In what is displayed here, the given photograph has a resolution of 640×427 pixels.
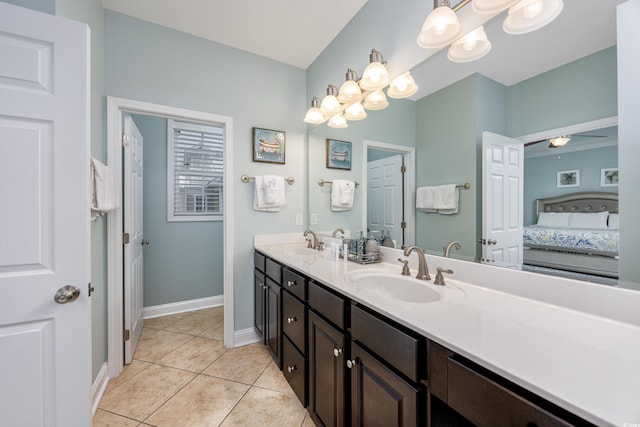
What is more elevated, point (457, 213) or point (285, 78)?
point (285, 78)

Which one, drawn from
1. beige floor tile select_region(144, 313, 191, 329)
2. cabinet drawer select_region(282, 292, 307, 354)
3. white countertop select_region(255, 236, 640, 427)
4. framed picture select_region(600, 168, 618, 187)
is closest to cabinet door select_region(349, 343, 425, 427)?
white countertop select_region(255, 236, 640, 427)

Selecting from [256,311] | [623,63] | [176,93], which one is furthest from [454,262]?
[176,93]

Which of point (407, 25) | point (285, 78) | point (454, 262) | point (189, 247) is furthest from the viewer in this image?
point (189, 247)

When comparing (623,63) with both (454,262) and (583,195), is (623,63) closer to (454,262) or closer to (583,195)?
(583,195)

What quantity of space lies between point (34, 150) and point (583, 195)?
6.57 ft

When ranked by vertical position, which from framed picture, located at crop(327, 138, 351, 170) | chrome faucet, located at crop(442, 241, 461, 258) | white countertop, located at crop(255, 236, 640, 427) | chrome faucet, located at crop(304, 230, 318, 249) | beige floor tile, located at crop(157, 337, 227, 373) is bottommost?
beige floor tile, located at crop(157, 337, 227, 373)

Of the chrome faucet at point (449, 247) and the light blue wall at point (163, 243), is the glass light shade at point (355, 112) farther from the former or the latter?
the light blue wall at point (163, 243)

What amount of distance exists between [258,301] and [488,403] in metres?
1.93

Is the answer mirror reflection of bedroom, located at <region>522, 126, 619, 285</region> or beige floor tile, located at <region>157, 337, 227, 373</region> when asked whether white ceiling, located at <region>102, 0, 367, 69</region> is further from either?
beige floor tile, located at <region>157, 337, 227, 373</region>

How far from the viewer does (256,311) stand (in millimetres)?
2316

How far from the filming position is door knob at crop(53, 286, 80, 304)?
1.01 meters

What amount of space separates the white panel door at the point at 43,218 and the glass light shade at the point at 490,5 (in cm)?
165

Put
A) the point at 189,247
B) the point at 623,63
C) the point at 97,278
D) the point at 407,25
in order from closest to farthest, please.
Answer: the point at 623,63 → the point at 407,25 → the point at 97,278 → the point at 189,247

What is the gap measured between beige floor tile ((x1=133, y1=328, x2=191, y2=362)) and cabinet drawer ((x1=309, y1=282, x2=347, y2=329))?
1.66 meters
